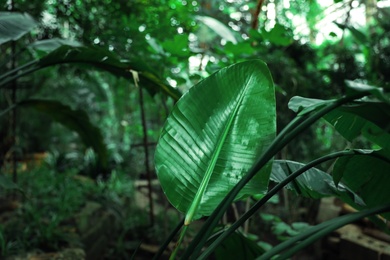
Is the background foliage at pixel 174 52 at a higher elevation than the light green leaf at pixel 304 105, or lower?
higher

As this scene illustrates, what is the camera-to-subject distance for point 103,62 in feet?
5.73

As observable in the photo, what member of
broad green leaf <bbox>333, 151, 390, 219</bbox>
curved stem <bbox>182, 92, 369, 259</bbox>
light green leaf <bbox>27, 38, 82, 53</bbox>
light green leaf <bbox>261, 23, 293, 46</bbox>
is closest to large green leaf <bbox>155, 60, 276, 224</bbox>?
curved stem <bbox>182, 92, 369, 259</bbox>

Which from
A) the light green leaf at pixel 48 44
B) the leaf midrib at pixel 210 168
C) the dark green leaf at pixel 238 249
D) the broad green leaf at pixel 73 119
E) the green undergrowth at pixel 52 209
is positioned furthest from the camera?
the green undergrowth at pixel 52 209

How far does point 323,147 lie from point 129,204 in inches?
81.0

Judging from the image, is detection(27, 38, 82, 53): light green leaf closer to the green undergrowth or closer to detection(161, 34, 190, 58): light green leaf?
detection(161, 34, 190, 58): light green leaf

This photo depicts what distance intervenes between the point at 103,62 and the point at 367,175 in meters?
1.17

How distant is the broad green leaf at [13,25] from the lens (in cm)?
168

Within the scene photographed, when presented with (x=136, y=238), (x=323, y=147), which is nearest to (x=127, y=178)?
(x=136, y=238)

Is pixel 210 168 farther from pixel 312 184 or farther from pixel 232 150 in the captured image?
pixel 312 184

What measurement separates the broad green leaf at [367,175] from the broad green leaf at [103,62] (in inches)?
34.7

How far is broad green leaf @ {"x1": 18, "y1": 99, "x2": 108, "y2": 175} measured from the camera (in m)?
2.21

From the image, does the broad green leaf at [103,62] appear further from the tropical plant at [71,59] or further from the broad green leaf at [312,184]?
the broad green leaf at [312,184]

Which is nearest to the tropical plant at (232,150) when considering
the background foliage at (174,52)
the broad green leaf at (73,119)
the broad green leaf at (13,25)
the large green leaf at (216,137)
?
the large green leaf at (216,137)

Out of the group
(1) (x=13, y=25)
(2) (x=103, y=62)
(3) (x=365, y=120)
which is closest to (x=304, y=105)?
(3) (x=365, y=120)
